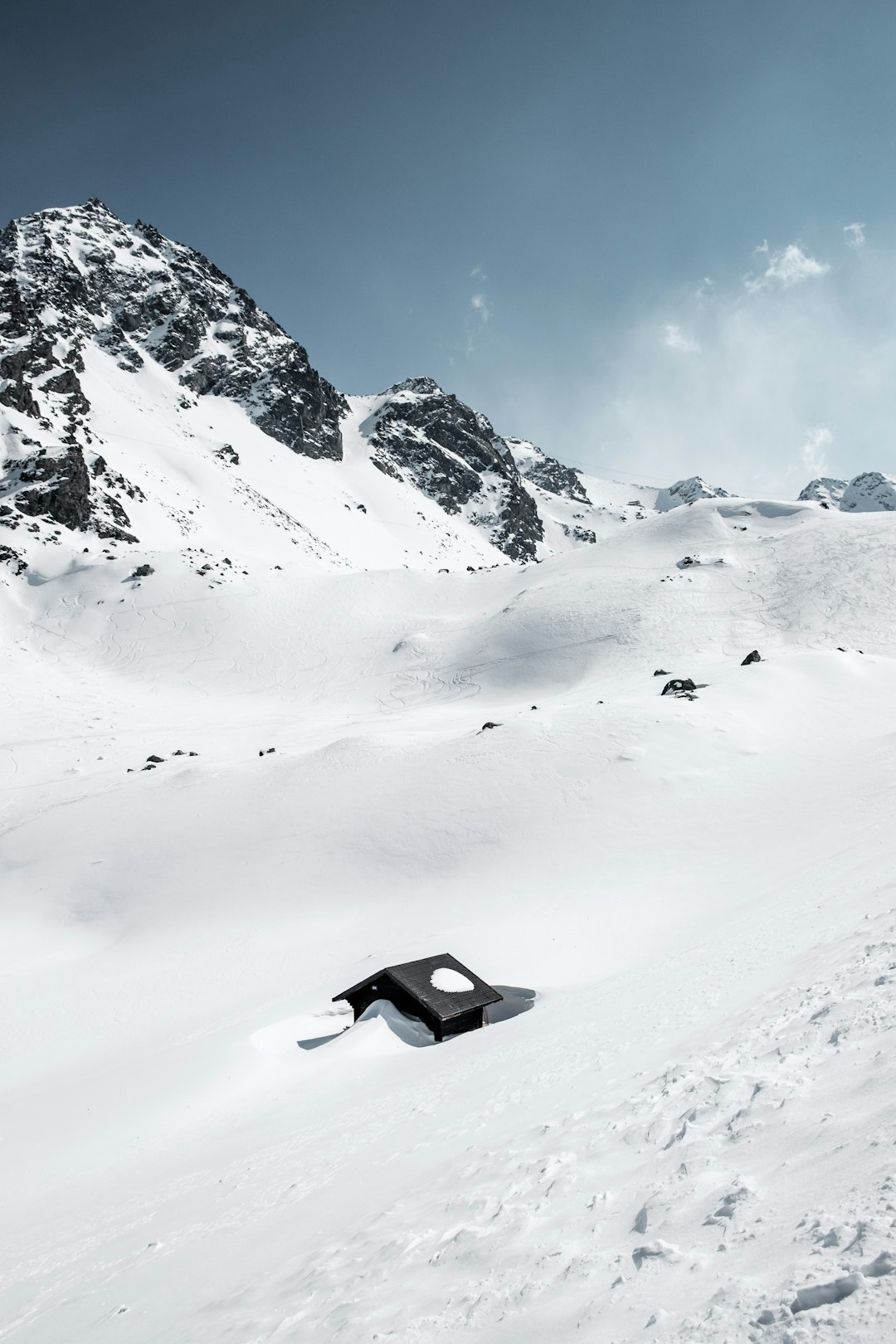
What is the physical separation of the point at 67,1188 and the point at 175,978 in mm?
7497

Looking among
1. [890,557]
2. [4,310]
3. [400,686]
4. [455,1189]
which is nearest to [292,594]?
[400,686]

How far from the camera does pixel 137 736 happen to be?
1230 inches

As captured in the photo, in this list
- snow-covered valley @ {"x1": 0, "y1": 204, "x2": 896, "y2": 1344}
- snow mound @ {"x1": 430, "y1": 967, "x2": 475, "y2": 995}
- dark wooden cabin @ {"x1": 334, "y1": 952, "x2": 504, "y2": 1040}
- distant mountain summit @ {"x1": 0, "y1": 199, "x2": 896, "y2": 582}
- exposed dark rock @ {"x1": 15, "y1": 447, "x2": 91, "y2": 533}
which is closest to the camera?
snow-covered valley @ {"x1": 0, "y1": 204, "x2": 896, "y2": 1344}

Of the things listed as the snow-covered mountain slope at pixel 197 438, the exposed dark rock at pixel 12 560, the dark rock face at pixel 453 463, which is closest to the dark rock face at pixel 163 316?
the snow-covered mountain slope at pixel 197 438

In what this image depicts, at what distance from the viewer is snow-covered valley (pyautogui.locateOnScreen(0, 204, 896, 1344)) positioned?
3.77 meters

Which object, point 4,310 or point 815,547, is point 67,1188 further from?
point 4,310

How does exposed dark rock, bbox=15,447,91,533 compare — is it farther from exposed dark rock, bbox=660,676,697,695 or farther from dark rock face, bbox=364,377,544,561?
dark rock face, bbox=364,377,544,561

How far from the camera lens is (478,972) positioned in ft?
48.3

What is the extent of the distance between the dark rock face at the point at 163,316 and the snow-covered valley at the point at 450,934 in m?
57.2

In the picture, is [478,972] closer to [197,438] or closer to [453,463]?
[197,438]

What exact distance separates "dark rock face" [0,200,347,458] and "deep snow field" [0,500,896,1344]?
78.9m

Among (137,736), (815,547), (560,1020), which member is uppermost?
(815,547)

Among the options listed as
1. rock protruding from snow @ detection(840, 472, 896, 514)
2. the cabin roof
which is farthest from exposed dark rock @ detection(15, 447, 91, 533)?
rock protruding from snow @ detection(840, 472, 896, 514)

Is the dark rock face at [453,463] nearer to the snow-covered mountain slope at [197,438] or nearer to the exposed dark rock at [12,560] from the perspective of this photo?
the snow-covered mountain slope at [197,438]
